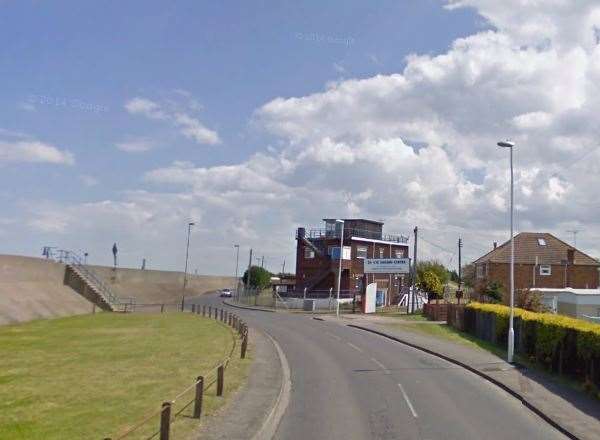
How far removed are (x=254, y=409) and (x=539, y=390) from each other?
9.93 metres

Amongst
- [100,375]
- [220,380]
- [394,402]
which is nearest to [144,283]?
[100,375]

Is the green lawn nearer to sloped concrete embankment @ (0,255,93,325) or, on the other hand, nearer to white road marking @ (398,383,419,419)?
white road marking @ (398,383,419,419)

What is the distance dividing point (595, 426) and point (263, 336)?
23.2 meters

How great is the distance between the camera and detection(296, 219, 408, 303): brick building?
79812 mm

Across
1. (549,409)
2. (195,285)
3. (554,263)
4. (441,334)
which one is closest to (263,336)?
(441,334)

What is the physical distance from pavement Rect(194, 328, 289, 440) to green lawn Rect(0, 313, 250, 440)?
0.43m

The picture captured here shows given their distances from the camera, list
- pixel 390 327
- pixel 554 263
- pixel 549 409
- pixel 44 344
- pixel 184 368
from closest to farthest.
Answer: pixel 549 409 < pixel 184 368 < pixel 44 344 < pixel 390 327 < pixel 554 263

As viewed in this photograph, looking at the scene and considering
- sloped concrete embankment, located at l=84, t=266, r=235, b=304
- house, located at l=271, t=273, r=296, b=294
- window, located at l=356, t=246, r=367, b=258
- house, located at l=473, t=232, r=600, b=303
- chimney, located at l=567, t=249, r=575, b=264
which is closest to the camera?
house, located at l=473, t=232, r=600, b=303

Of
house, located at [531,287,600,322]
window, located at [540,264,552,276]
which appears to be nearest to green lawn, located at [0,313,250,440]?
house, located at [531,287,600,322]

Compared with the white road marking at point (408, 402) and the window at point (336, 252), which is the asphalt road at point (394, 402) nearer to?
the white road marking at point (408, 402)

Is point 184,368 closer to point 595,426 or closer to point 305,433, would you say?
point 305,433

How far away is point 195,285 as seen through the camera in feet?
375

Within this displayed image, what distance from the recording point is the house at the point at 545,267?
2643 inches

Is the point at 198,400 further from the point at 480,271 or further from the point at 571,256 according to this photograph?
the point at 571,256
